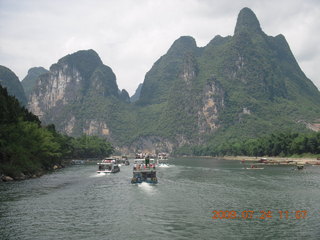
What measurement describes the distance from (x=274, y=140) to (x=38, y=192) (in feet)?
484

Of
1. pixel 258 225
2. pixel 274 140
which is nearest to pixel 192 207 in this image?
pixel 258 225

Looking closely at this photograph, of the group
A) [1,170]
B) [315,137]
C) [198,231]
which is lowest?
[198,231]

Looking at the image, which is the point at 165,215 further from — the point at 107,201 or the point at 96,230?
the point at 107,201

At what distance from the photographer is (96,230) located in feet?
111

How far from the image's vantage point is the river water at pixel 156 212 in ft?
108
